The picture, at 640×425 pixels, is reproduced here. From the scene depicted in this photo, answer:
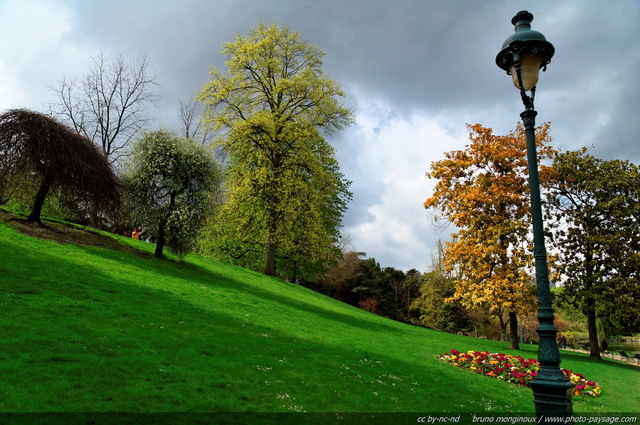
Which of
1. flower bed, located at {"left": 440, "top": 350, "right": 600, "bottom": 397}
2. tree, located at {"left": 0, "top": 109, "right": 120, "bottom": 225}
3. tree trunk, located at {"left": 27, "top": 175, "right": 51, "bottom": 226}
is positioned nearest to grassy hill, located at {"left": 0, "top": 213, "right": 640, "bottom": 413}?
flower bed, located at {"left": 440, "top": 350, "right": 600, "bottom": 397}

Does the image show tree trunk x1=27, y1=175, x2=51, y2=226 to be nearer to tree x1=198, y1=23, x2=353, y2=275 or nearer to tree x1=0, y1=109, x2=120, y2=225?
tree x1=0, y1=109, x2=120, y2=225

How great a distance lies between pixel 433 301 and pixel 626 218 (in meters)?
28.7

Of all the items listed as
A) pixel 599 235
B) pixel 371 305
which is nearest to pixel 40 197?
pixel 599 235

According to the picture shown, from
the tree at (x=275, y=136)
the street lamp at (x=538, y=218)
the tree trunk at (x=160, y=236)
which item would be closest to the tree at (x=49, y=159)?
the tree trunk at (x=160, y=236)

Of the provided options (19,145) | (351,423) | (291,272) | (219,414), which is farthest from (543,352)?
(291,272)

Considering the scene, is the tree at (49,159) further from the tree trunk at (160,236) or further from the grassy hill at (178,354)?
the tree trunk at (160,236)

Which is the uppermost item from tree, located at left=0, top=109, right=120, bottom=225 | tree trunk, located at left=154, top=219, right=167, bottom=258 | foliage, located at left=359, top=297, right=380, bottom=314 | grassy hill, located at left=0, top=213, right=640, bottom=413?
tree, located at left=0, top=109, right=120, bottom=225

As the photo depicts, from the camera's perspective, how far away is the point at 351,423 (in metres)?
6.88

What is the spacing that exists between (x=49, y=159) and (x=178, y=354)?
45.0 ft

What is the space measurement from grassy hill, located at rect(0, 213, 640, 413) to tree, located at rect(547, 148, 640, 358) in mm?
9838

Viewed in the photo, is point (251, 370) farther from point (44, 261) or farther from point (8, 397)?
point (44, 261)

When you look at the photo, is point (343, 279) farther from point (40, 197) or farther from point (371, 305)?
point (40, 197)

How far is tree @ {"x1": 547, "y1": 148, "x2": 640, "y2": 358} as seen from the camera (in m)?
25.2

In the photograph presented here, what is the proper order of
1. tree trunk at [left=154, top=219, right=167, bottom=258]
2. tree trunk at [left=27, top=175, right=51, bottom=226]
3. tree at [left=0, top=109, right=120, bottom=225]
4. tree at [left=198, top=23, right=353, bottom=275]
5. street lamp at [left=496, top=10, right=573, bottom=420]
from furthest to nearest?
tree at [left=198, top=23, right=353, bottom=275] → tree trunk at [left=154, top=219, right=167, bottom=258] → tree trunk at [left=27, top=175, right=51, bottom=226] → tree at [left=0, top=109, right=120, bottom=225] → street lamp at [left=496, top=10, right=573, bottom=420]
